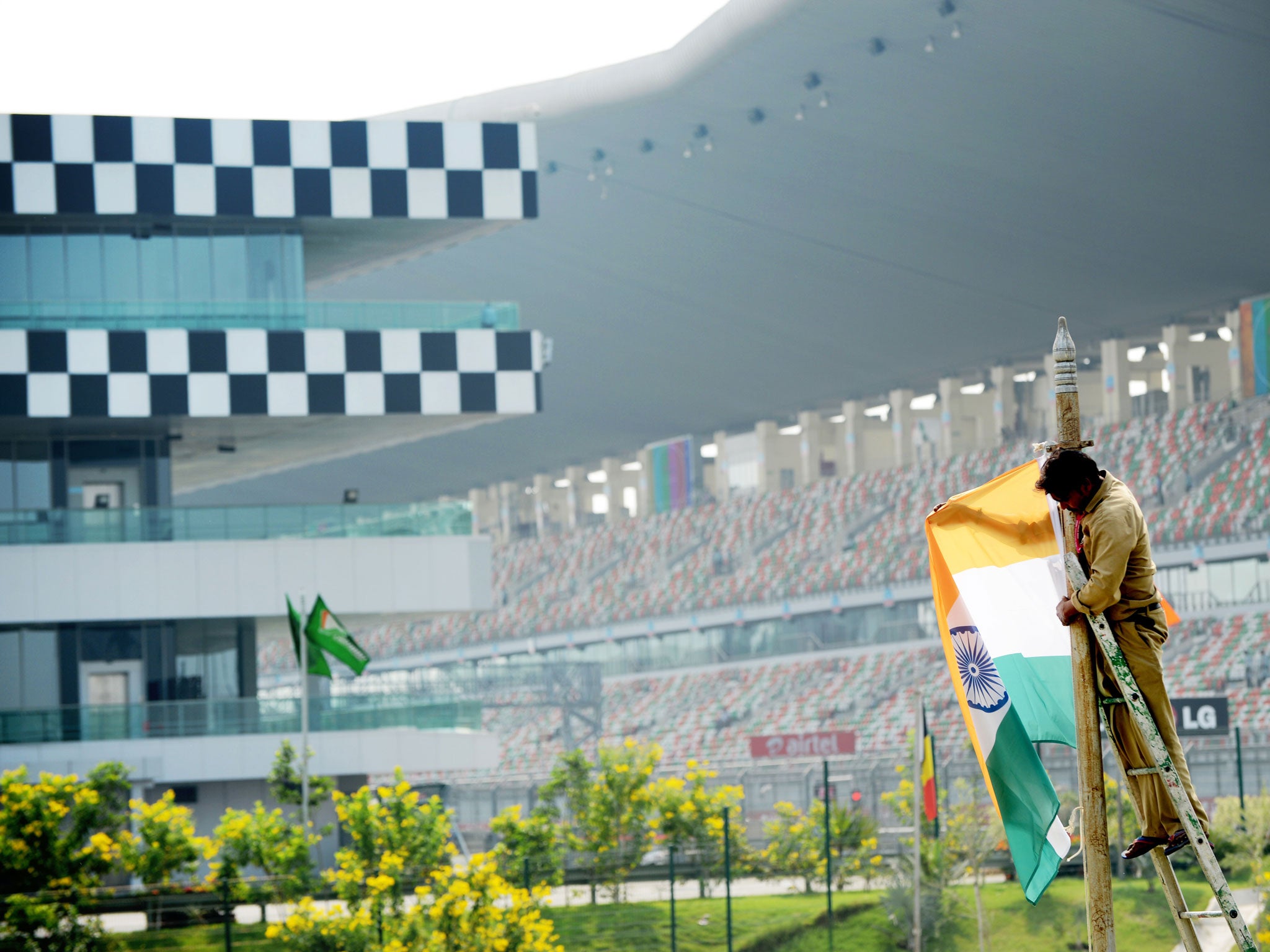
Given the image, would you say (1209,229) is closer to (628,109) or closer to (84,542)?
(628,109)

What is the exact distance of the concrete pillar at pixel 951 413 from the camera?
4381cm

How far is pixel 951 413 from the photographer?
43.9m

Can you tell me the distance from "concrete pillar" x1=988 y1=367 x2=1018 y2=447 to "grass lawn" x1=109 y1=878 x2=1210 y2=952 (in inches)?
955

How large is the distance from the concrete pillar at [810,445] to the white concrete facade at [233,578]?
86.2 feet

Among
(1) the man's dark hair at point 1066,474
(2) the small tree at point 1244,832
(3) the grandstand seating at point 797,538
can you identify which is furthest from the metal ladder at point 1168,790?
(3) the grandstand seating at point 797,538

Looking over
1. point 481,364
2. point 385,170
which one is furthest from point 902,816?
point 385,170

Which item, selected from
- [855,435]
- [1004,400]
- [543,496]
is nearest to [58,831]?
[1004,400]

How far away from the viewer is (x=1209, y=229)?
32250 millimetres

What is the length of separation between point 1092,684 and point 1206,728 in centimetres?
1501

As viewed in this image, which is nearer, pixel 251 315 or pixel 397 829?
pixel 397 829

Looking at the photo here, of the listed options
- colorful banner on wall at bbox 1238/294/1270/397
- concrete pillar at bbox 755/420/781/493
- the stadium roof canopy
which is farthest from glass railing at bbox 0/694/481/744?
concrete pillar at bbox 755/420/781/493

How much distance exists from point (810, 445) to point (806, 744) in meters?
17.7

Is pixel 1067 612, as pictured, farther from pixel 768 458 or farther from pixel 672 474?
pixel 672 474

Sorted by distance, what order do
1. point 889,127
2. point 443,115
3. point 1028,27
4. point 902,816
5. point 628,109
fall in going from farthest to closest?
point 443,115
point 628,109
point 889,127
point 1028,27
point 902,816
